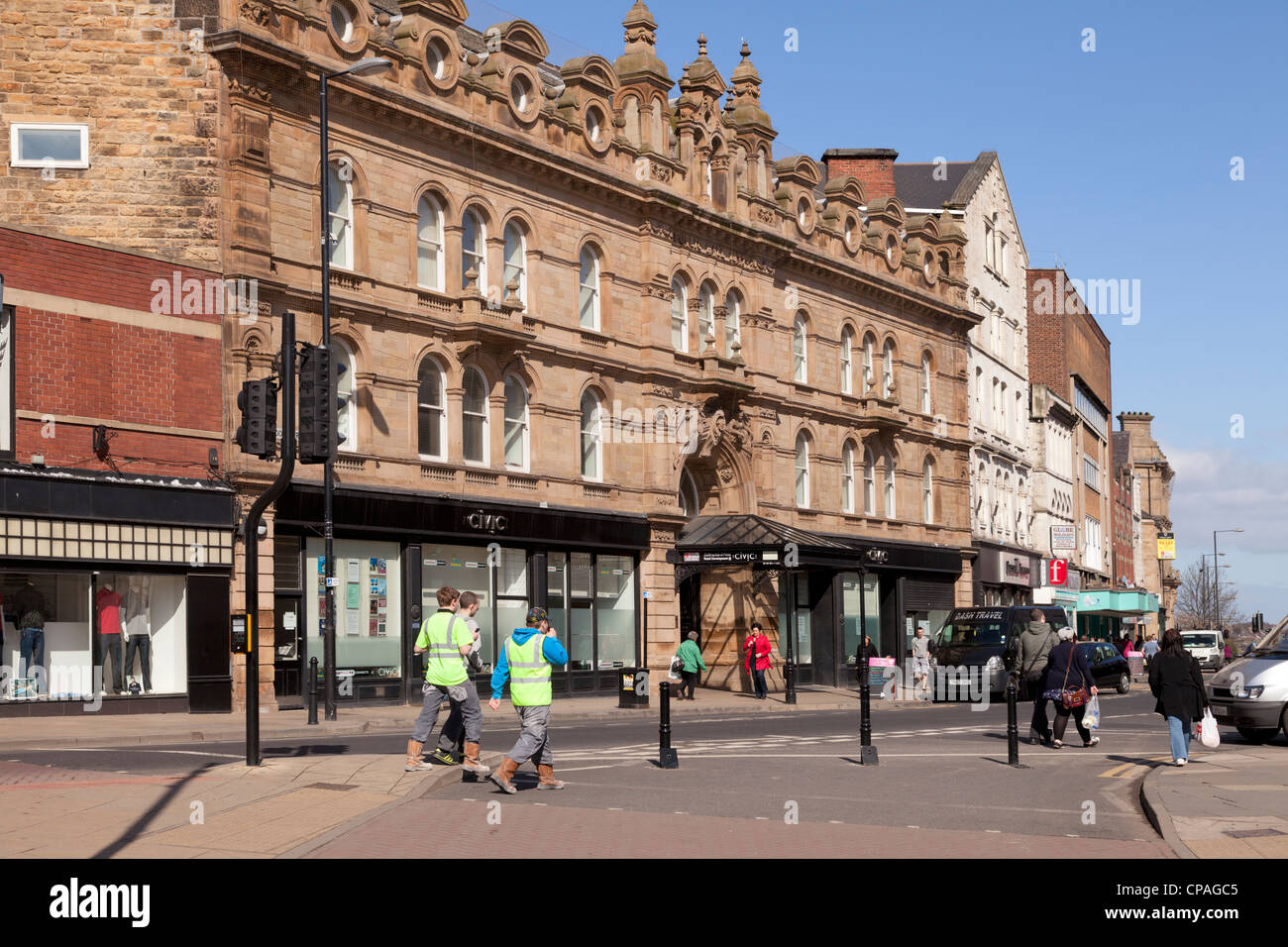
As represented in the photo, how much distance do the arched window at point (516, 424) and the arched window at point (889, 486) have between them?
19.6 m

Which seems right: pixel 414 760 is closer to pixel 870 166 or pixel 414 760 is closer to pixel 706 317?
pixel 706 317

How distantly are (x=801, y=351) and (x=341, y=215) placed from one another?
63.0ft

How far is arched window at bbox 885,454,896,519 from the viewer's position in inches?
2050

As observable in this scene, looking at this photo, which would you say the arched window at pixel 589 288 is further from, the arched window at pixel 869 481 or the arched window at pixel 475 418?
the arched window at pixel 869 481

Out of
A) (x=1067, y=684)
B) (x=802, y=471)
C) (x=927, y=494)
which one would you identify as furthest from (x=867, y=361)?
(x=1067, y=684)

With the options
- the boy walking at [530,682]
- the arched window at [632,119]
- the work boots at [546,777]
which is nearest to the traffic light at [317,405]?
the boy walking at [530,682]

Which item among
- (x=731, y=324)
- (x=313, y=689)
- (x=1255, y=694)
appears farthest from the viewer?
(x=731, y=324)

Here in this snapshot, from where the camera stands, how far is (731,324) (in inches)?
1714

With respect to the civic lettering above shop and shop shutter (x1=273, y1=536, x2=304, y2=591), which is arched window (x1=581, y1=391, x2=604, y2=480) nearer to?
the civic lettering above shop

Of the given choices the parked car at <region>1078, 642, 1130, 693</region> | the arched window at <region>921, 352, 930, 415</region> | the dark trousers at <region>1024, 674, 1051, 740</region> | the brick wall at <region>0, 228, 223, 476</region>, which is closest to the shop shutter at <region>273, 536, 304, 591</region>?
the brick wall at <region>0, 228, 223, 476</region>

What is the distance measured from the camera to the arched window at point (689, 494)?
4275 cm

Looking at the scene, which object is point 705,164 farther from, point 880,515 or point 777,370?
point 880,515

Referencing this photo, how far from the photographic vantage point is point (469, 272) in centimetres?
3375

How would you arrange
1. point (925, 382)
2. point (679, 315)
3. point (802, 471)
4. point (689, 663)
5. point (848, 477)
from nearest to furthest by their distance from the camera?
point (689, 663) → point (679, 315) → point (802, 471) → point (848, 477) → point (925, 382)
